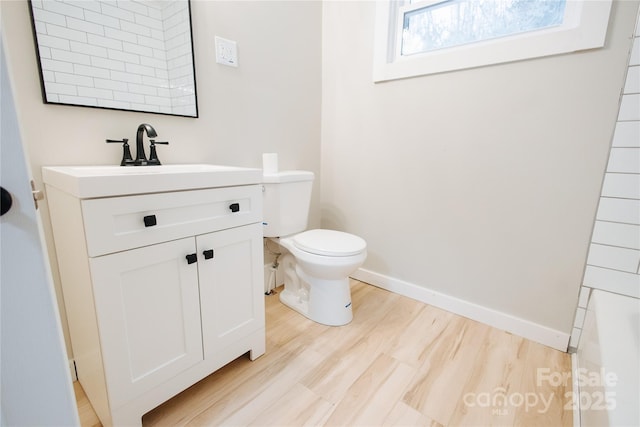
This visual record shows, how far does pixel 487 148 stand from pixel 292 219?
1.05 metres

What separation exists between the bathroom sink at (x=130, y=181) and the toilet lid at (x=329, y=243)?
52 cm

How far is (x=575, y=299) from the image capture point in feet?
4.35

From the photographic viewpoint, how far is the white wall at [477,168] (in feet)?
4.08

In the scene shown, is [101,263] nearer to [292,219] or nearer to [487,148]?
[292,219]

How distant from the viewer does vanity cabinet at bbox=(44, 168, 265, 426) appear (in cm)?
81

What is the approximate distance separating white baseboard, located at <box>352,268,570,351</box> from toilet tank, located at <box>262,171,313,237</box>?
685 mm

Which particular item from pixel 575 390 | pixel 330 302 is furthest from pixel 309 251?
pixel 575 390

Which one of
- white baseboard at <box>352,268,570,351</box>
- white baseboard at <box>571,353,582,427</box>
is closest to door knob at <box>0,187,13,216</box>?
white baseboard at <box>571,353,582,427</box>

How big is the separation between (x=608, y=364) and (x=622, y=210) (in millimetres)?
665

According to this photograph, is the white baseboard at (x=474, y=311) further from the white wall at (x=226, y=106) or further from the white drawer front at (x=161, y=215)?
the white drawer front at (x=161, y=215)

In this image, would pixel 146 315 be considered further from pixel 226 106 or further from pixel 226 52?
pixel 226 52

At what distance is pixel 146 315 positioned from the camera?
896mm

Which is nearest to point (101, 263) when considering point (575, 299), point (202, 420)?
point (202, 420)

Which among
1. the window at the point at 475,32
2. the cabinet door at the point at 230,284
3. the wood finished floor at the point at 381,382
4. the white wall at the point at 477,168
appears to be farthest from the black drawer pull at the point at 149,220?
the window at the point at 475,32
